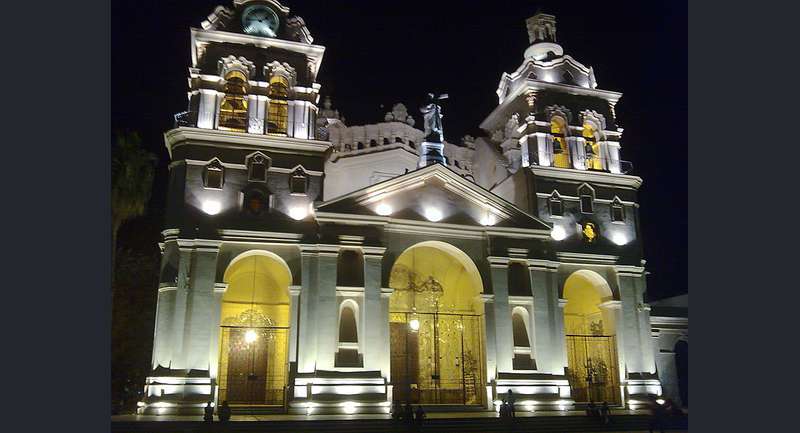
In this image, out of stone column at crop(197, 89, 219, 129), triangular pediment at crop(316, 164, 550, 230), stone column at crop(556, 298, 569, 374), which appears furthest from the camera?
stone column at crop(556, 298, 569, 374)

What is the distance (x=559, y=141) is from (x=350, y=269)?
11812 millimetres

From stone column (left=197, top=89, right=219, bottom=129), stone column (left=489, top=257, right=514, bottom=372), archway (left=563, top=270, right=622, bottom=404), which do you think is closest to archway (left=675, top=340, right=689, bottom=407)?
archway (left=563, top=270, right=622, bottom=404)

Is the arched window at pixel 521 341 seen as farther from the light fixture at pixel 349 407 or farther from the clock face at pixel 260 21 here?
the clock face at pixel 260 21

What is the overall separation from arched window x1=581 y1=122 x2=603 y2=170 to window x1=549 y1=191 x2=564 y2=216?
245cm

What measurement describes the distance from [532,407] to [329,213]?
1007cm

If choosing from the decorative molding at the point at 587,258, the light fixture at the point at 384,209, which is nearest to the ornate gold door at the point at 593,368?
the decorative molding at the point at 587,258

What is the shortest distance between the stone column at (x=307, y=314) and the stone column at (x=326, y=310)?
0.60ft

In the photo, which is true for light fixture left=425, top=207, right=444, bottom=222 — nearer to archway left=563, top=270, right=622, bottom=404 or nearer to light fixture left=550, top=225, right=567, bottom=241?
light fixture left=550, top=225, right=567, bottom=241

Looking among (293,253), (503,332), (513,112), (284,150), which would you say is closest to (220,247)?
(293,253)

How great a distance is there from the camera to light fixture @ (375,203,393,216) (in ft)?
87.1

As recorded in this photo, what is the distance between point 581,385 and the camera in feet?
95.3

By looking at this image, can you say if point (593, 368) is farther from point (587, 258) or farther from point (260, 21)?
point (260, 21)

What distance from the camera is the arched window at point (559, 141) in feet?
102

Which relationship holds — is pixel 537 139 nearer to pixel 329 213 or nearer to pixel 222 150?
pixel 329 213
